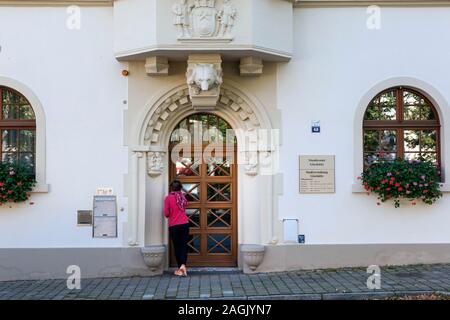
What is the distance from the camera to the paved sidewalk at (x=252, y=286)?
319 inches

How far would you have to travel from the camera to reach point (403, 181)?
942cm

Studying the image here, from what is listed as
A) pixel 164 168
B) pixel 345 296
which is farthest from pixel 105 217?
pixel 345 296

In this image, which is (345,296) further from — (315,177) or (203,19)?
(203,19)

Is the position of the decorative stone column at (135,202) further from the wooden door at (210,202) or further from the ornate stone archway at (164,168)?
the wooden door at (210,202)

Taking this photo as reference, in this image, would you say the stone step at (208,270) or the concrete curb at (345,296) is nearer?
the concrete curb at (345,296)

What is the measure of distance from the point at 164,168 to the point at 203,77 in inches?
77.4

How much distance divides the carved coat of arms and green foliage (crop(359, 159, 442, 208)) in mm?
3484

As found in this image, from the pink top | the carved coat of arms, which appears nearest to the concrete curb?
the pink top

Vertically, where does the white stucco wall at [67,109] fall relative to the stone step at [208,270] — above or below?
above

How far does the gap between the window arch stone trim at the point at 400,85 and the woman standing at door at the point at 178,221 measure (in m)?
3.08

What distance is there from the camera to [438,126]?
33.0ft

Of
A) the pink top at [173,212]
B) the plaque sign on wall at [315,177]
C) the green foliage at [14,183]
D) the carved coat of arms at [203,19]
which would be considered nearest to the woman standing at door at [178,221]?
the pink top at [173,212]

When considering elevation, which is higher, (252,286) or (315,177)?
(315,177)

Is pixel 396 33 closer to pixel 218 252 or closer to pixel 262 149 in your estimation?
pixel 262 149
